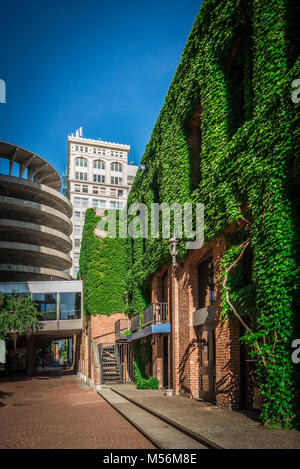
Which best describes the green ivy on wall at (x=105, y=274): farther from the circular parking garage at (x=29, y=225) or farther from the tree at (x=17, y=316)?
the circular parking garage at (x=29, y=225)

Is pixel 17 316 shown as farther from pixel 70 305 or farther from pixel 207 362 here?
pixel 207 362

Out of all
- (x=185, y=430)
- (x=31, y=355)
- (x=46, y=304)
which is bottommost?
(x=31, y=355)

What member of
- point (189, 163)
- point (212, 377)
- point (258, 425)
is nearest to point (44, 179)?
point (189, 163)

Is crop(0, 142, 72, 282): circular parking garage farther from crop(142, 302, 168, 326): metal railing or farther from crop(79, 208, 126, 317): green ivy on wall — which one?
crop(142, 302, 168, 326): metal railing

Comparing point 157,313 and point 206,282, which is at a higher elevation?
point 206,282

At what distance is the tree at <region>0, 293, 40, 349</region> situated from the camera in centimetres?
3022

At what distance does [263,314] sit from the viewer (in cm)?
832

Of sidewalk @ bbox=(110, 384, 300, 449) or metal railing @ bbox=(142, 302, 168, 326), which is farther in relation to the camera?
metal railing @ bbox=(142, 302, 168, 326)

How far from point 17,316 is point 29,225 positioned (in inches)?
850

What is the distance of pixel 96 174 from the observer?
9988cm

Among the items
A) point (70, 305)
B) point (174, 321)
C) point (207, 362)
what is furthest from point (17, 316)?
point (207, 362)

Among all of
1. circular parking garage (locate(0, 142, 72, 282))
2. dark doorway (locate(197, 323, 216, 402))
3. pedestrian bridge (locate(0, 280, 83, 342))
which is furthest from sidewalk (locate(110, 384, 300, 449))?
circular parking garage (locate(0, 142, 72, 282))

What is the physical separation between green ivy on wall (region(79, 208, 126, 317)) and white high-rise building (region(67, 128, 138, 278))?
219 feet
